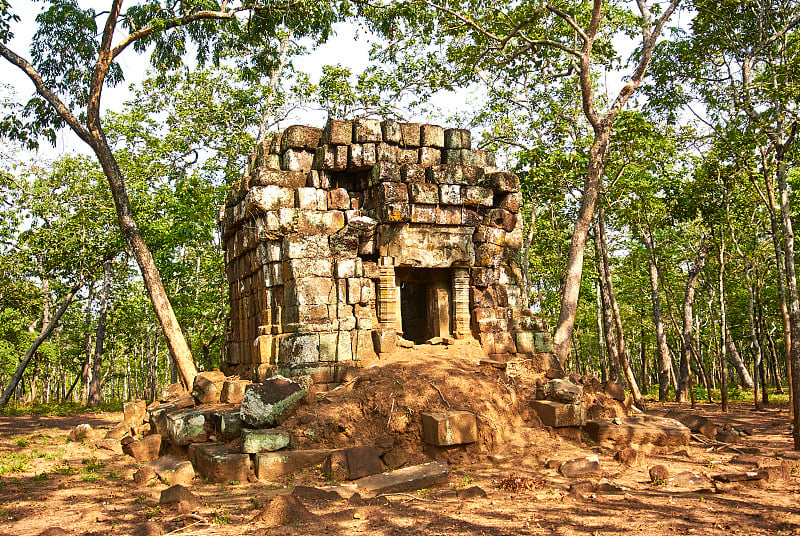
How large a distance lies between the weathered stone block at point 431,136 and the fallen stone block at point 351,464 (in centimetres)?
580

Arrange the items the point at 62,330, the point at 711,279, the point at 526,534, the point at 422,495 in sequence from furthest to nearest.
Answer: the point at 62,330 < the point at 711,279 < the point at 422,495 < the point at 526,534

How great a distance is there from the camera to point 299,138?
33.1ft

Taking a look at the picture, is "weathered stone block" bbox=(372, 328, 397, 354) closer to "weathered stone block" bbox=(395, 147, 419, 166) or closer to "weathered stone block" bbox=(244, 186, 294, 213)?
"weathered stone block" bbox=(244, 186, 294, 213)

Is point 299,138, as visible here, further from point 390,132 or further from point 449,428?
point 449,428

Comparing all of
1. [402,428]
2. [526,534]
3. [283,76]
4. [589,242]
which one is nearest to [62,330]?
[283,76]

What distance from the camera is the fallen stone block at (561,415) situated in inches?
321

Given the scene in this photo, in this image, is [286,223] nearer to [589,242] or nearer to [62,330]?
[589,242]

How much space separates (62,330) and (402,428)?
3083 cm

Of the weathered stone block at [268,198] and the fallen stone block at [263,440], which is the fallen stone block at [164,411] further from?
the weathered stone block at [268,198]

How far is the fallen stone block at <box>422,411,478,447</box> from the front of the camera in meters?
7.07

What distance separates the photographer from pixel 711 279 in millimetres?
22844

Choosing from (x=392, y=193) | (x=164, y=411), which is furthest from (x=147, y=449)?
(x=392, y=193)

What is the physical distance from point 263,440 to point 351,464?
1174 mm

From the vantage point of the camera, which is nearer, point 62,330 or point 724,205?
point 724,205
